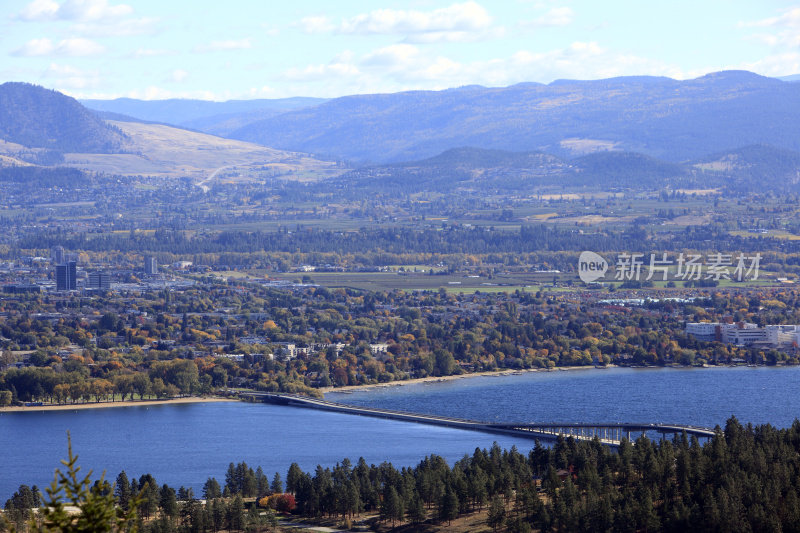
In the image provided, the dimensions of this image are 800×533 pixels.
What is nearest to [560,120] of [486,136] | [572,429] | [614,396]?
[486,136]

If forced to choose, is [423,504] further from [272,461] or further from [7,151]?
[7,151]

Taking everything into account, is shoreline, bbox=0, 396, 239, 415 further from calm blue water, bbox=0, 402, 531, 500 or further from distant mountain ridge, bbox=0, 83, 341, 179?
distant mountain ridge, bbox=0, 83, 341, 179

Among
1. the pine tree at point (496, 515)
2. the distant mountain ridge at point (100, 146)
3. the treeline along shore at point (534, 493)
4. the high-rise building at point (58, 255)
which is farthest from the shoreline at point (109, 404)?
the distant mountain ridge at point (100, 146)

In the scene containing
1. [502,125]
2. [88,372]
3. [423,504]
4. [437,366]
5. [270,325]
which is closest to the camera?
[423,504]

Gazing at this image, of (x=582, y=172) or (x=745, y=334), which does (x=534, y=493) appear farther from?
(x=582, y=172)

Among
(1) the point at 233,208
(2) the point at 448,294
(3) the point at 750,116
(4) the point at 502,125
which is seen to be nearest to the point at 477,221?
(1) the point at 233,208

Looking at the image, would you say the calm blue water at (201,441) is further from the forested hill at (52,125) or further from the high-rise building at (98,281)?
the forested hill at (52,125)
